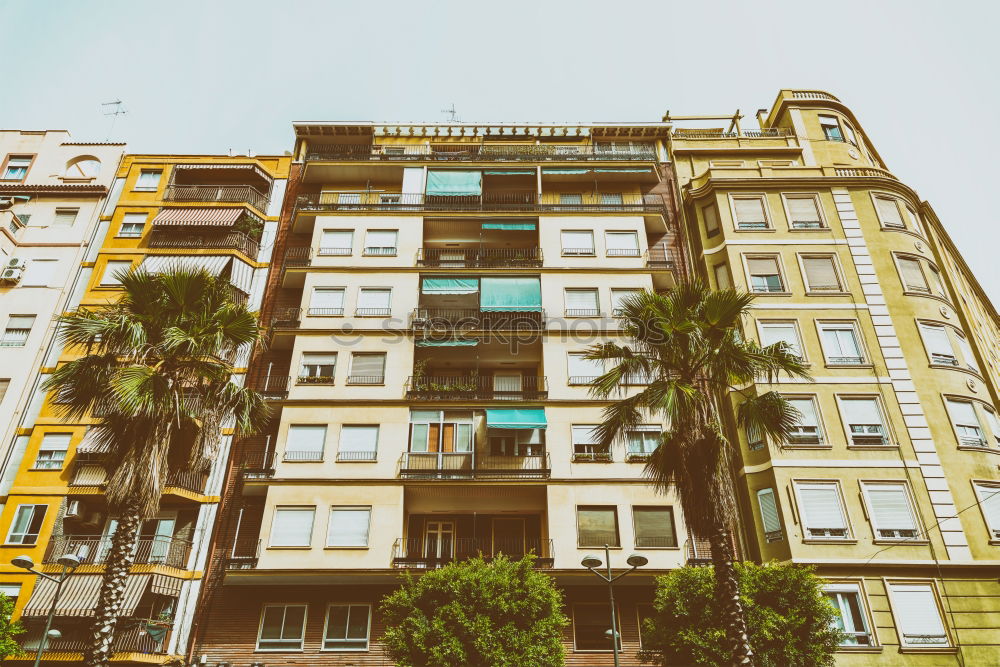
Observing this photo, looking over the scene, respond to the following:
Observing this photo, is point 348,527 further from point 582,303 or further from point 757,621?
point 757,621

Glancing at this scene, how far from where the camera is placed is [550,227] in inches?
1284

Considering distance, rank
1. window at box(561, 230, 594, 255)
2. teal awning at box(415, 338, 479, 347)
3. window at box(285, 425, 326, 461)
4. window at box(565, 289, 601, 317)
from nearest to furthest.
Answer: window at box(285, 425, 326, 461) < teal awning at box(415, 338, 479, 347) < window at box(565, 289, 601, 317) < window at box(561, 230, 594, 255)

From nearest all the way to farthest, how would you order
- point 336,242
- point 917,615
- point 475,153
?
1. point 917,615
2. point 336,242
3. point 475,153

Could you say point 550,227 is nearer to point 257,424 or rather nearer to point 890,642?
point 257,424

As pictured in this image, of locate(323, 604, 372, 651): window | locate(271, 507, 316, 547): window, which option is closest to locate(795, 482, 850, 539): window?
locate(323, 604, 372, 651): window

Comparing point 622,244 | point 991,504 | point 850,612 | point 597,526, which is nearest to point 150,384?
point 597,526

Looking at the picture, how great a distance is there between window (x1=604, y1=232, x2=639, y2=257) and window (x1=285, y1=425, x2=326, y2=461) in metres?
14.8

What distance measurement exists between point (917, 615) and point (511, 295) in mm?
18596

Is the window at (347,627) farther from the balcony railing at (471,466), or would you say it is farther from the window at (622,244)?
the window at (622,244)

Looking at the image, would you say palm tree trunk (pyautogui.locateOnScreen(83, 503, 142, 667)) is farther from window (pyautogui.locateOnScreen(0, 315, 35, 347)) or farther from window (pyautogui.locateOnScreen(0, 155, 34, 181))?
window (pyautogui.locateOnScreen(0, 155, 34, 181))

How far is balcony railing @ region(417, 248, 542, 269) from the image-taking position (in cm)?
3150

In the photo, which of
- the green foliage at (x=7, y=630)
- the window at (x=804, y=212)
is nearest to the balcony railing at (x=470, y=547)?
the green foliage at (x=7, y=630)

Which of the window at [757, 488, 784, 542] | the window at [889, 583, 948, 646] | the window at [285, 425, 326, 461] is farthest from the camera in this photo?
the window at [285, 425, 326, 461]

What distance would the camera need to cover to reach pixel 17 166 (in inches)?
1403
